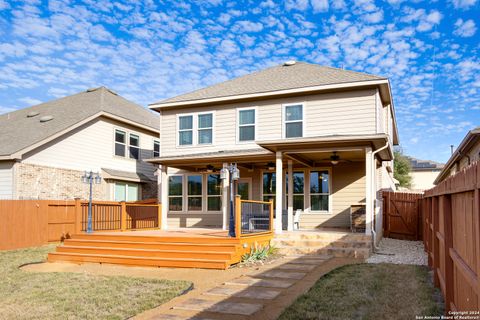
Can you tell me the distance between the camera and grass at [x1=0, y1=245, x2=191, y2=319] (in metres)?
6.00

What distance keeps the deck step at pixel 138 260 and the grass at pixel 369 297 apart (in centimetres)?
283

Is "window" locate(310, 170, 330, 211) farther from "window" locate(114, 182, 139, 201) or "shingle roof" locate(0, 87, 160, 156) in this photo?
"shingle roof" locate(0, 87, 160, 156)

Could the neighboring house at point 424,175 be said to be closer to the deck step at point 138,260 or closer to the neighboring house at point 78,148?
the neighboring house at point 78,148

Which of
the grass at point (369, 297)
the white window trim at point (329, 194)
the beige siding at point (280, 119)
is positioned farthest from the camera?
the white window trim at point (329, 194)

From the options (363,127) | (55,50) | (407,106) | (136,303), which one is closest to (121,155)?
(55,50)

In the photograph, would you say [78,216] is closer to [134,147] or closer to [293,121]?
[134,147]

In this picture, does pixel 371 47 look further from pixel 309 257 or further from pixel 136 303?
pixel 136 303

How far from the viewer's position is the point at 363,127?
551 inches

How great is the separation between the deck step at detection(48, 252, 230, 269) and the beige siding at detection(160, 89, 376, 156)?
253 inches

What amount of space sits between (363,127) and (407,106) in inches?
760

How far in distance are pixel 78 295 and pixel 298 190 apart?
32.4ft

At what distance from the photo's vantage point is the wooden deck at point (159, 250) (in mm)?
10109

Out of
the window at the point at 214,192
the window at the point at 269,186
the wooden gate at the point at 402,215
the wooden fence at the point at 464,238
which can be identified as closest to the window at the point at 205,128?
the window at the point at 214,192

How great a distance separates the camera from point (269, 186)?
16.2 metres
